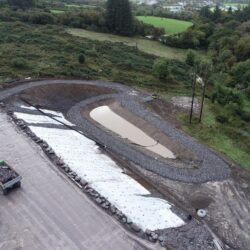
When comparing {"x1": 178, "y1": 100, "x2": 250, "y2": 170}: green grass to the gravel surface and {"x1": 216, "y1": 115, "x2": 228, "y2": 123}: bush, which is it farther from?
the gravel surface

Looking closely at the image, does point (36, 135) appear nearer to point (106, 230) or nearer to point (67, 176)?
point (67, 176)

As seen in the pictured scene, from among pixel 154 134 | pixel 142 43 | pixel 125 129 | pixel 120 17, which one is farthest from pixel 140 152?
pixel 120 17

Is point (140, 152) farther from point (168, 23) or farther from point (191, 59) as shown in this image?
point (168, 23)

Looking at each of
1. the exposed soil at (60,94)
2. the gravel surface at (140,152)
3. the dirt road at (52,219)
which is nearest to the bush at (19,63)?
the gravel surface at (140,152)

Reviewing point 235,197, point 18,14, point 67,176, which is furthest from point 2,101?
point 18,14

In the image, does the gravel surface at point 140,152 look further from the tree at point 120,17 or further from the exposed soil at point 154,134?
the tree at point 120,17
